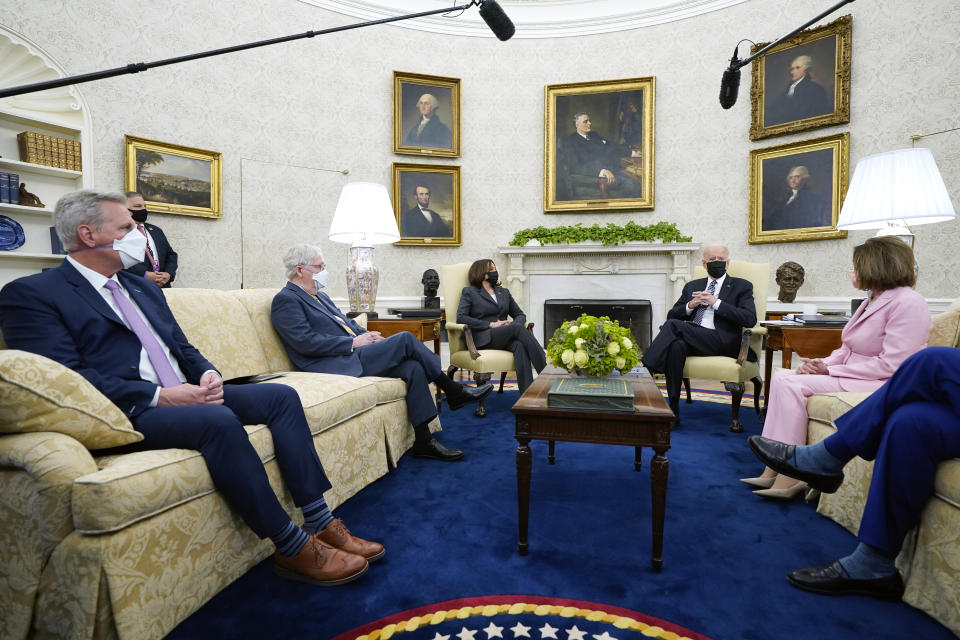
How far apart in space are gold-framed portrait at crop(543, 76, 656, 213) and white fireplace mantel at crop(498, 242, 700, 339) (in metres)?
0.56

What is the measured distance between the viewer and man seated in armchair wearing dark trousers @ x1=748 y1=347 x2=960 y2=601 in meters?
1.57

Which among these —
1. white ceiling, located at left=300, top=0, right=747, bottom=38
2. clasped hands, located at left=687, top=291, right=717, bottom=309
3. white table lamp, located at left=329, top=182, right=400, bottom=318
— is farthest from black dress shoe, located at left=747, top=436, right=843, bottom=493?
white ceiling, located at left=300, top=0, right=747, bottom=38

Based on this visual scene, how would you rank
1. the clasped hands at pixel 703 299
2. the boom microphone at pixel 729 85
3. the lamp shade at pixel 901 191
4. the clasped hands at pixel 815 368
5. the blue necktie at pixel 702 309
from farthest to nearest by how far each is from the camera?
the blue necktie at pixel 702 309
the clasped hands at pixel 703 299
the boom microphone at pixel 729 85
the lamp shade at pixel 901 191
the clasped hands at pixel 815 368

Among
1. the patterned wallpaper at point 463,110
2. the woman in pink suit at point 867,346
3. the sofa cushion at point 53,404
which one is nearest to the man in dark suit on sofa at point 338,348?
the sofa cushion at point 53,404

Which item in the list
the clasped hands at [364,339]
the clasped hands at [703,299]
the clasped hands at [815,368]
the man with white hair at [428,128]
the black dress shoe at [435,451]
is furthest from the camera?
the man with white hair at [428,128]

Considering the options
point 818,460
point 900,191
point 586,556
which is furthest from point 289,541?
point 900,191

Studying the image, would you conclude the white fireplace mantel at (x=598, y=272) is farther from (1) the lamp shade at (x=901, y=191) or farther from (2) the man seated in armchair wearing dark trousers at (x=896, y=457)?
(2) the man seated in armchair wearing dark trousers at (x=896, y=457)

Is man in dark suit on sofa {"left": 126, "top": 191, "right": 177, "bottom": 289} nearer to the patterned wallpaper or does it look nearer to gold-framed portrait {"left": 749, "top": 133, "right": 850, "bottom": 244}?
the patterned wallpaper

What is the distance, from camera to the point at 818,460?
1896 mm

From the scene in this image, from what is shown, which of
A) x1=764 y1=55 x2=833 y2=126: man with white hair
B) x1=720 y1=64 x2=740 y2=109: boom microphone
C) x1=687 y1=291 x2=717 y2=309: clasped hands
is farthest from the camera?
x1=764 y1=55 x2=833 y2=126: man with white hair

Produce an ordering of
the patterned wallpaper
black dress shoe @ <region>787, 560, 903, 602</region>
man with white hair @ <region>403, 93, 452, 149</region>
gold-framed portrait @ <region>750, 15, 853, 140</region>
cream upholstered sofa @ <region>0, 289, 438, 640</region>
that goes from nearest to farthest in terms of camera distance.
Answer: cream upholstered sofa @ <region>0, 289, 438, 640</region>
black dress shoe @ <region>787, 560, 903, 602</region>
the patterned wallpaper
gold-framed portrait @ <region>750, 15, 853, 140</region>
man with white hair @ <region>403, 93, 452, 149</region>

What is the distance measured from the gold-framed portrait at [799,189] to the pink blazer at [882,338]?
11.1 feet

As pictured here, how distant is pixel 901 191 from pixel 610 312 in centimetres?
347

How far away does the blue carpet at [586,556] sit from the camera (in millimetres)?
1540
